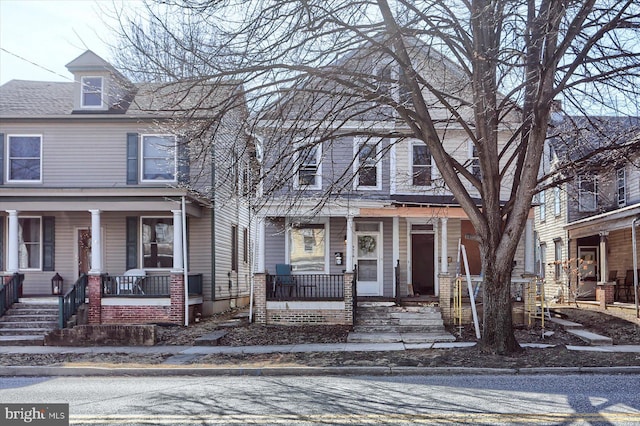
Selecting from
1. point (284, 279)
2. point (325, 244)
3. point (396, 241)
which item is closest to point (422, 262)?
point (396, 241)

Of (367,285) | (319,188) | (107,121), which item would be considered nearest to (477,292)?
(367,285)

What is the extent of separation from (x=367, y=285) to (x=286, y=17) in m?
11.5

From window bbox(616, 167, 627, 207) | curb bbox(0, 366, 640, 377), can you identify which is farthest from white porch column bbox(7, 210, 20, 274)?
window bbox(616, 167, 627, 207)

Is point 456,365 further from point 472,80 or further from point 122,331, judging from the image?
point 122,331

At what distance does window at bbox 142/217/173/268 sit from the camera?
20938 mm

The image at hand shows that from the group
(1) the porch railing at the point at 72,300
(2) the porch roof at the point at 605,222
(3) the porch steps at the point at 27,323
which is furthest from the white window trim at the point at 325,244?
(2) the porch roof at the point at 605,222

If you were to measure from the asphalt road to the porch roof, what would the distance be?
37.1 feet

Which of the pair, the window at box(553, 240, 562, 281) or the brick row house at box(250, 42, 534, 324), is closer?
the brick row house at box(250, 42, 534, 324)

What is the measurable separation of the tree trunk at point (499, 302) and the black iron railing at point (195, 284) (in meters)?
10.1

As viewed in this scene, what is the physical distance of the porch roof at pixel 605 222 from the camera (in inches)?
812

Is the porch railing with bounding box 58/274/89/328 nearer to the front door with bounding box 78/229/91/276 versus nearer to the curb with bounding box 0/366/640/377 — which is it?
the front door with bounding box 78/229/91/276

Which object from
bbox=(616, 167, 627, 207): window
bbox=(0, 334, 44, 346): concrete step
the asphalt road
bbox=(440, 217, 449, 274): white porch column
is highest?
bbox=(616, 167, 627, 207): window

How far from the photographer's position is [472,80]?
12.1 metres

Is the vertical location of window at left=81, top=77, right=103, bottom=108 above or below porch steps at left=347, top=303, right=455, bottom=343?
above
